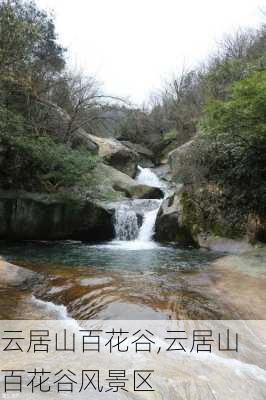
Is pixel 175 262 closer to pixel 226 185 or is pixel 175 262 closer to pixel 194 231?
pixel 194 231

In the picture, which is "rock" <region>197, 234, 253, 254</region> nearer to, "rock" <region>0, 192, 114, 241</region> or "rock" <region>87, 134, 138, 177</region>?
"rock" <region>0, 192, 114, 241</region>

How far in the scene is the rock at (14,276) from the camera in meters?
6.66

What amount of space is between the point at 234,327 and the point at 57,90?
1609 centimetres

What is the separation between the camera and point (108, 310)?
Result: 18.2 ft

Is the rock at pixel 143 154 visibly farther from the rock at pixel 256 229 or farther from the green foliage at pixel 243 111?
the green foliage at pixel 243 111

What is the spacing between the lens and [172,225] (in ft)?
42.5

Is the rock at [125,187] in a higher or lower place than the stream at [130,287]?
higher

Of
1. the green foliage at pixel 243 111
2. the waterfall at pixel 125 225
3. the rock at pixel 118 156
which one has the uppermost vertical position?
the rock at pixel 118 156

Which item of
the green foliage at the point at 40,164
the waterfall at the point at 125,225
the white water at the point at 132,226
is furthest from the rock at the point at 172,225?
the green foliage at the point at 40,164

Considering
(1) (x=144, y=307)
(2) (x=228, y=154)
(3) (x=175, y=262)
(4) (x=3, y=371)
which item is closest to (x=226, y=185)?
(2) (x=228, y=154)

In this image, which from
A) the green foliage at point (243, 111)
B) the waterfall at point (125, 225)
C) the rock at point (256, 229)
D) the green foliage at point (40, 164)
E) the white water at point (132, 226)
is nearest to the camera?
the green foliage at point (243, 111)

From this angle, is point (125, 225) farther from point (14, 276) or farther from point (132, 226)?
point (14, 276)

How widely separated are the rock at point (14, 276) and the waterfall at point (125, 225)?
6.84 meters

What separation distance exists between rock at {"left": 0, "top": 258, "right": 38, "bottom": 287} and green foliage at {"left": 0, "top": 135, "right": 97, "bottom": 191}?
629cm
